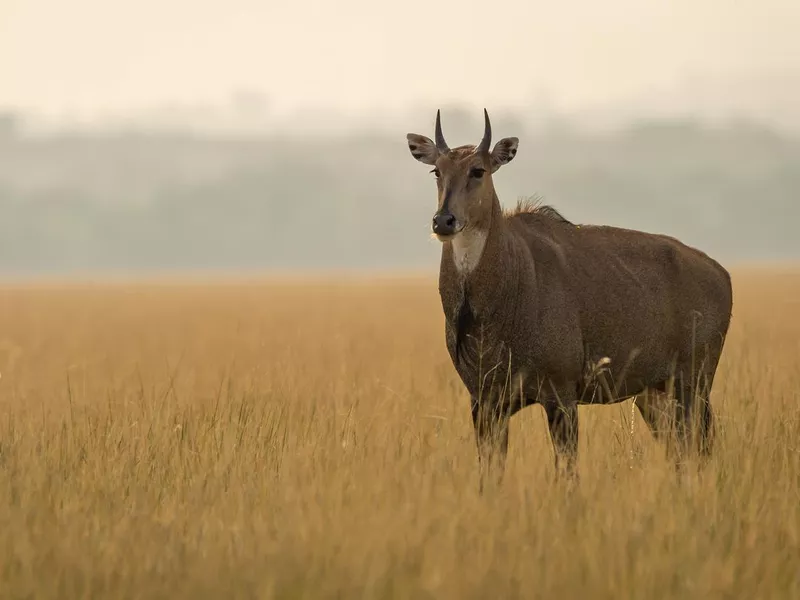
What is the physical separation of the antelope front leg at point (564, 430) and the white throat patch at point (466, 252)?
0.98 metres

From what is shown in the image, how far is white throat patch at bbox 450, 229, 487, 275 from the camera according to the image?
715cm

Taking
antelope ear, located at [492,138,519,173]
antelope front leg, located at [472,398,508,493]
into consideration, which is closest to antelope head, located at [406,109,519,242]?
antelope ear, located at [492,138,519,173]

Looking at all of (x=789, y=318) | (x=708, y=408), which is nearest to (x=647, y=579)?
(x=708, y=408)

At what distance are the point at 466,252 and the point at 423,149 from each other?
0.93 m

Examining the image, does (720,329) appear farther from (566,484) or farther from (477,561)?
(477,561)

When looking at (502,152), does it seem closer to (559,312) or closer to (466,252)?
(466,252)

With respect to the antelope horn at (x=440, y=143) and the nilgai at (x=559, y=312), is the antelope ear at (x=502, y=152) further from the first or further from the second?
the antelope horn at (x=440, y=143)

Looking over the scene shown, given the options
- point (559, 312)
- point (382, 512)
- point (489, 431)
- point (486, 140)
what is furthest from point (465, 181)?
point (382, 512)

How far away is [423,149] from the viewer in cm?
770

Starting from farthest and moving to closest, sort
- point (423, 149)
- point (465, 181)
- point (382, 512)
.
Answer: point (423, 149), point (465, 181), point (382, 512)

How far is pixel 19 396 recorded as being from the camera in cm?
1064

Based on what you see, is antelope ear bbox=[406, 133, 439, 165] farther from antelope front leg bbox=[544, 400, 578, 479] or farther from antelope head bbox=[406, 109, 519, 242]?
antelope front leg bbox=[544, 400, 578, 479]

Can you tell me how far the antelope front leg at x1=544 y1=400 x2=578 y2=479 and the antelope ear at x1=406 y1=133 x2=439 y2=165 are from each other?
182 centimetres

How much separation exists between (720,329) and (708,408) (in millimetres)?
666
